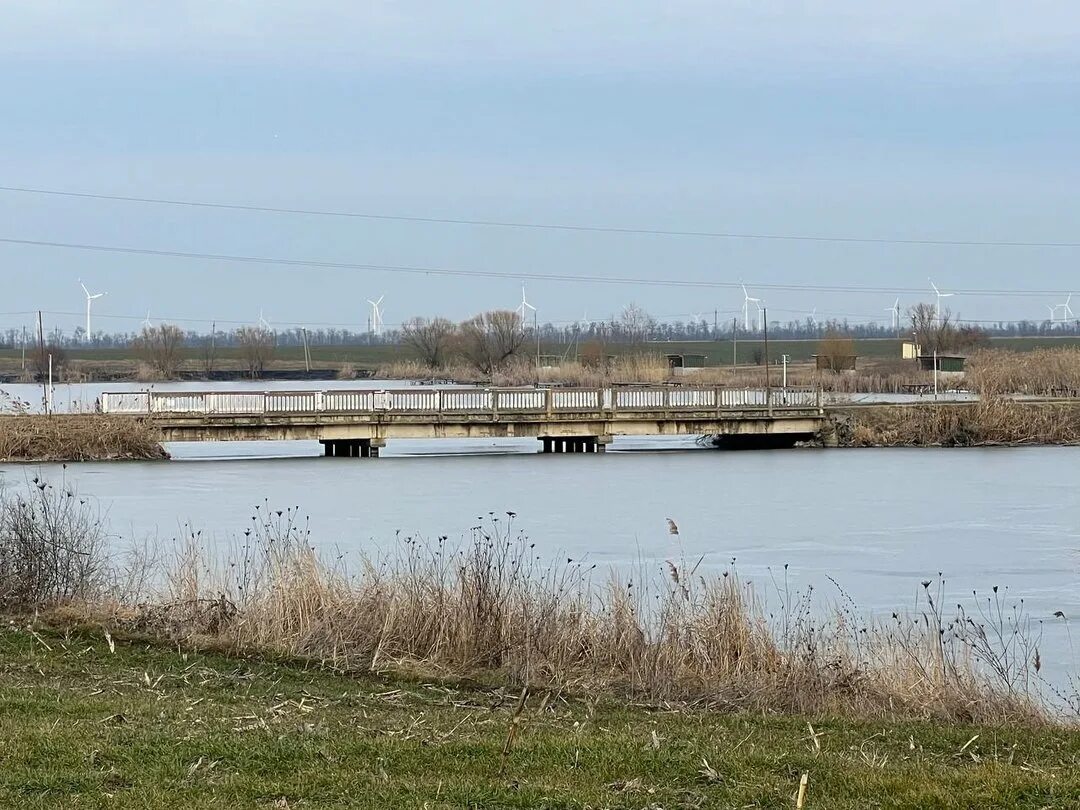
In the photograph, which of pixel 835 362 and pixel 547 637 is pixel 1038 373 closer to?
pixel 835 362

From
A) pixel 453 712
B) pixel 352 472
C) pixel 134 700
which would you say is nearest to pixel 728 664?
pixel 453 712

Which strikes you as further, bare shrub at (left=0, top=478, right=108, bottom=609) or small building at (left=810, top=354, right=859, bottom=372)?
small building at (left=810, top=354, right=859, bottom=372)

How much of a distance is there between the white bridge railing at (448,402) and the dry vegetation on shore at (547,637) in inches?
1341

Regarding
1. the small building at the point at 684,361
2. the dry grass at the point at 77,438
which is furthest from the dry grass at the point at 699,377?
the dry grass at the point at 77,438

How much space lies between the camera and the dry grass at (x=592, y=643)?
13.2m

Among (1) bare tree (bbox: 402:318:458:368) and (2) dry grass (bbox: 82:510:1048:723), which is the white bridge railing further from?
(1) bare tree (bbox: 402:318:458:368)

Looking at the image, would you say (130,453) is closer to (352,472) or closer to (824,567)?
(352,472)

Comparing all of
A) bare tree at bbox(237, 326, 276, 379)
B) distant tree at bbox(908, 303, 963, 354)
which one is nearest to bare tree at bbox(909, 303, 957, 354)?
distant tree at bbox(908, 303, 963, 354)

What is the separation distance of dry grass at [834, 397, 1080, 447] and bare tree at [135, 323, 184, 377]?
8986 centimetres

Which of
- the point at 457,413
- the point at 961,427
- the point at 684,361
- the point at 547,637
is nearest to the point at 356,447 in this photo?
the point at 457,413

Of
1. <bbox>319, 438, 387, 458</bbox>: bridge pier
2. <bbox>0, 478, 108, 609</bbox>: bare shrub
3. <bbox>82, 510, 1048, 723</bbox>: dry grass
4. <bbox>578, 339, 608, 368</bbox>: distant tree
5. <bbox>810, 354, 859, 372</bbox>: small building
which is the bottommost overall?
<bbox>319, 438, 387, 458</bbox>: bridge pier

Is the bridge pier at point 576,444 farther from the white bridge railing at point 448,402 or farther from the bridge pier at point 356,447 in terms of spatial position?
the bridge pier at point 356,447

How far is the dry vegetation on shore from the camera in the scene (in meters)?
13.3

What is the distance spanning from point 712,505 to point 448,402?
20.4 metres
